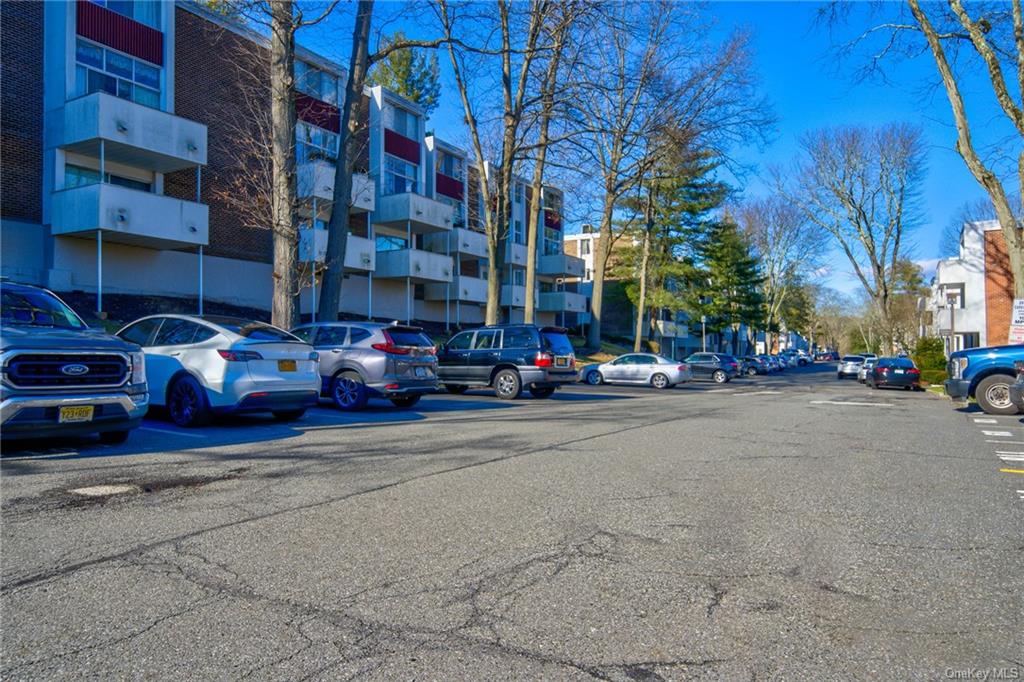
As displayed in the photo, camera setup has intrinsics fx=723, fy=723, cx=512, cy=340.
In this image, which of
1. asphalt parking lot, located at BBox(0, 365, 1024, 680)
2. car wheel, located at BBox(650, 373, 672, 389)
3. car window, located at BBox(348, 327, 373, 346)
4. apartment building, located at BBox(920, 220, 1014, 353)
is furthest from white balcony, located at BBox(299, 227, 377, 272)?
apartment building, located at BBox(920, 220, 1014, 353)

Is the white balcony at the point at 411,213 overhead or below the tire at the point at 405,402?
overhead

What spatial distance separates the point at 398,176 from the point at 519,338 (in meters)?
19.1

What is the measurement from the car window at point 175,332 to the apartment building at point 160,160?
6600 millimetres

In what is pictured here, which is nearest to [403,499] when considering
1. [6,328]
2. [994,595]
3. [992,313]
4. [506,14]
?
[994,595]

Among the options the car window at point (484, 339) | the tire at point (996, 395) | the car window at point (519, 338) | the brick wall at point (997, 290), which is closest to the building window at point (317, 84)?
the car window at point (484, 339)

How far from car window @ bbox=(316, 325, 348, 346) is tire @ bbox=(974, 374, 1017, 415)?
13.7 m

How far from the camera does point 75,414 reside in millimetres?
7363

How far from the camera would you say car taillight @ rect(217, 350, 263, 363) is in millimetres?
9773

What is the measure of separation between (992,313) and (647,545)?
42.7m

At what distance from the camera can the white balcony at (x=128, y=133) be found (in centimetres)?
2077

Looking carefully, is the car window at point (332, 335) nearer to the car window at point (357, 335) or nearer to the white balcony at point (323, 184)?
the car window at point (357, 335)

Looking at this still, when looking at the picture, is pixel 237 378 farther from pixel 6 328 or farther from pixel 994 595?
pixel 994 595

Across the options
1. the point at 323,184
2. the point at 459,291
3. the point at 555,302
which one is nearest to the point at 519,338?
the point at 323,184

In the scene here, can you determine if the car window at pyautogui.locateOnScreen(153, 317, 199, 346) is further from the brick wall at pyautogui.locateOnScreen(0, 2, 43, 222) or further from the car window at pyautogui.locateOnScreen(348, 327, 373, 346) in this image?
the brick wall at pyautogui.locateOnScreen(0, 2, 43, 222)
